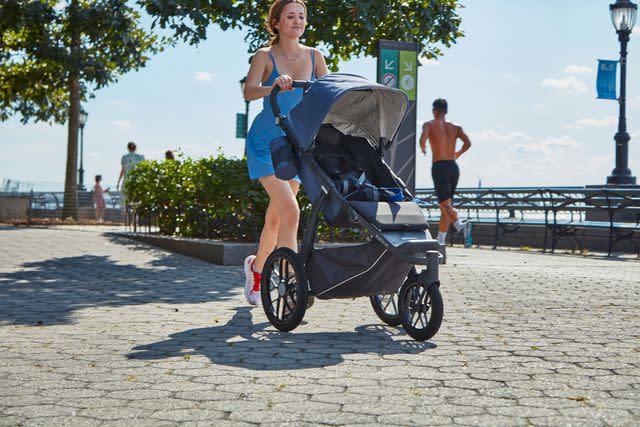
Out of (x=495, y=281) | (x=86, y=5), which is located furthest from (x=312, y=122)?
(x=86, y=5)

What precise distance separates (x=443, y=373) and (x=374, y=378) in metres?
0.38

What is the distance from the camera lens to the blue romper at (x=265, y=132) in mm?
6574

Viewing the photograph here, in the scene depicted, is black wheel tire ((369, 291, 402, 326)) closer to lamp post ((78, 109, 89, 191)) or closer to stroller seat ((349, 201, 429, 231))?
stroller seat ((349, 201, 429, 231))

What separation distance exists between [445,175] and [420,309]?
854 centimetres

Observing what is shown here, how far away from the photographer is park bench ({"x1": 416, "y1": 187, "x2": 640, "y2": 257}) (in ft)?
51.0

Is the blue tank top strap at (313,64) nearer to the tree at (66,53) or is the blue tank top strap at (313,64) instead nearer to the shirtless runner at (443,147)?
the shirtless runner at (443,147)

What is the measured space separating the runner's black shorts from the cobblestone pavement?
190 inches

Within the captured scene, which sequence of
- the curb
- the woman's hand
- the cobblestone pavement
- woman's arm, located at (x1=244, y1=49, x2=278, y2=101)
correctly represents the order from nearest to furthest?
1. the cobblestone pavement
2. the woman's hand
3. woman's arm, located at (x1=244, y1=49, x2=278, y2=101)
4. the curb

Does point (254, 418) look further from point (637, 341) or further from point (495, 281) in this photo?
point (495, 281)

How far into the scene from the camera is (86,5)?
2712cm

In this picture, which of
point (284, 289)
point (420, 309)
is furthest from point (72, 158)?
point (420, 309)

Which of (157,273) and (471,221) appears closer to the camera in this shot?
(157,273)

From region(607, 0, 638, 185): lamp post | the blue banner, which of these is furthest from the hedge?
region(607, 0, 638, 185): lamp post

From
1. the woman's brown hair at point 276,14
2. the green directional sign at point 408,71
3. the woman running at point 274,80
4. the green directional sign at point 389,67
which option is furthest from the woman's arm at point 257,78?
the green directional sign at point 408,71
